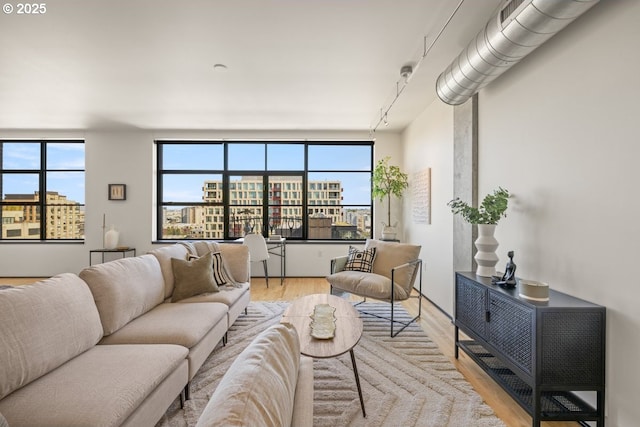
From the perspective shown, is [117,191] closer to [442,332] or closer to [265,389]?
[442,332]

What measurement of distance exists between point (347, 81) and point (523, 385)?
318 cm

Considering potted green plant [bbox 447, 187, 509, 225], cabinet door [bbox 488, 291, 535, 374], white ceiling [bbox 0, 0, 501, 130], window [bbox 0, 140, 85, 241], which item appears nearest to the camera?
cabinet door [bbox 488, 291, 535, 374]

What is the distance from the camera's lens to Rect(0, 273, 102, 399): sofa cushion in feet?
4.30

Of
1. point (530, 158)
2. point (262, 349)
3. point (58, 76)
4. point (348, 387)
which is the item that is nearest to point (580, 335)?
point (530, 158)

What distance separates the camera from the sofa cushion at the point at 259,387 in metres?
0.56

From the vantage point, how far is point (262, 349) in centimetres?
84

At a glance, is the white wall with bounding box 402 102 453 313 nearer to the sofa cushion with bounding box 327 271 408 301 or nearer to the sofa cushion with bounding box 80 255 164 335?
the sofa cushion with bounding box 327 271 408 301

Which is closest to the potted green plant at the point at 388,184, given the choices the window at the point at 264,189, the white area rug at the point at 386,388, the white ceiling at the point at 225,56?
the window at the point at 264,189

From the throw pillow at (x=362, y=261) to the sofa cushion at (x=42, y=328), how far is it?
2645 mm

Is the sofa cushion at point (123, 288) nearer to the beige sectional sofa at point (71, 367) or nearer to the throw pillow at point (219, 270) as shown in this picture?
the beige sectional sofa at point (71, 367)

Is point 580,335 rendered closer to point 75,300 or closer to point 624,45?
point 624,45

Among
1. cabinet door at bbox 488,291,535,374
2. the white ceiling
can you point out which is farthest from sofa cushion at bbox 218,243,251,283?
cabinet door at bbox 488,291,535,374

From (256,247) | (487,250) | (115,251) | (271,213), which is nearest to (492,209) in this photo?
(487,250)

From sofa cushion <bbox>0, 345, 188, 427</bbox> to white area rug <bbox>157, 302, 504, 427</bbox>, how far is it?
0.47 meters
